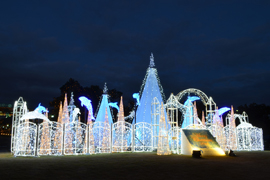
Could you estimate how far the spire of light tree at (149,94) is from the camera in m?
21.6

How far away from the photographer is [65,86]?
39.3 meters

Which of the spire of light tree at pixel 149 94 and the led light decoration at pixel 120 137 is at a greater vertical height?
the spire of light tree at pixel 149 94

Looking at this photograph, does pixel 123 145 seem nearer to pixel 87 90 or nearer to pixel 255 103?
pixel 87 90

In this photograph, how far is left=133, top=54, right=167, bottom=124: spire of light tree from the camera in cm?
2157

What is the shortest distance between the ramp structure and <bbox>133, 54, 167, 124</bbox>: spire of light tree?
614 cm

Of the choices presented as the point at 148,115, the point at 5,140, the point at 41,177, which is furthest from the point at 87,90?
the point at 41,177

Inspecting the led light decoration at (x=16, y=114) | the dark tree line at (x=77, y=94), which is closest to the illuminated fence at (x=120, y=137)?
the led light decoration at (x=16, y=114)

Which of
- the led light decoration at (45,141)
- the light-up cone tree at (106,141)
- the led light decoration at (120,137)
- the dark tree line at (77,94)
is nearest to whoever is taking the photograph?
the led light decoration at (45,141)

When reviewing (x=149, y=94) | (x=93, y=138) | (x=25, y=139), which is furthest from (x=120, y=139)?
(x=25, y=139)

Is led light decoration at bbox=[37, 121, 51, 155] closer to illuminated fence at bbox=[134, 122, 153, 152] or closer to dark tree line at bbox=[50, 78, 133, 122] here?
illuminated fence at bbox=[134, 122, 153, 152]

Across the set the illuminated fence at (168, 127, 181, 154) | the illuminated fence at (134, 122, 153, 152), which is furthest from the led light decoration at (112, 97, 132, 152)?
the illuminated fence at (168, 127, 181, 154)

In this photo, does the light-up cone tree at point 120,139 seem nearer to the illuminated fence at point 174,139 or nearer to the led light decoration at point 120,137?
the led light decoration at point 120,137

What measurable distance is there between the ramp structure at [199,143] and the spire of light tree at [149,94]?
20.2ft

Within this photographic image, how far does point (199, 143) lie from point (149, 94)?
7.82 metres
